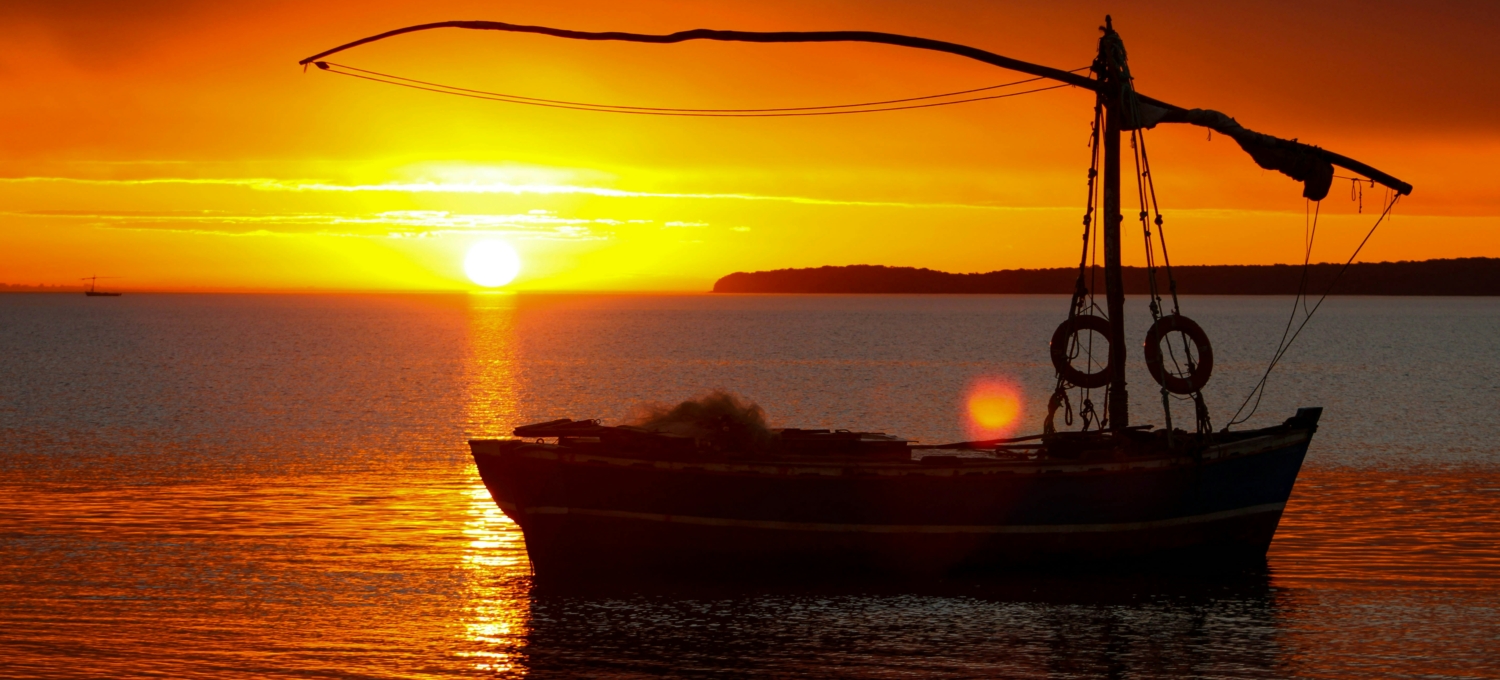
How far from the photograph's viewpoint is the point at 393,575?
21.2m

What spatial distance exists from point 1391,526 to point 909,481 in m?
10.9

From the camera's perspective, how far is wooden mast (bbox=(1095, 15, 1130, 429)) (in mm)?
22391

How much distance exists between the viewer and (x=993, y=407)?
5788 centimetres

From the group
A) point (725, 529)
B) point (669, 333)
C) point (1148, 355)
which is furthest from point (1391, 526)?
point (669, 333)

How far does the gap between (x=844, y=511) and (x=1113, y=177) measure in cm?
711

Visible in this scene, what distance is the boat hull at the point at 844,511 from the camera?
66.9ft

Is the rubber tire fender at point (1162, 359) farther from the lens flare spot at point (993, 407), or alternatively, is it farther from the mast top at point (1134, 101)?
the lens flare spot at point (993, 407)

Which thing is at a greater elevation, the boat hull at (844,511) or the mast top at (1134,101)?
the mast top at (1134,101)

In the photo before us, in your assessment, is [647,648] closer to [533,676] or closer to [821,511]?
[533,676]

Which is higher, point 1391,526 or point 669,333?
point 669,333

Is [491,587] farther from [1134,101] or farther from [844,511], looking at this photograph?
[1134,101]

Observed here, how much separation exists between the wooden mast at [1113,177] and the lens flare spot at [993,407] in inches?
820

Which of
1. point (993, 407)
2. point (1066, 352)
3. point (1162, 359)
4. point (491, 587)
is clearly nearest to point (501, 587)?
point (491, 587)

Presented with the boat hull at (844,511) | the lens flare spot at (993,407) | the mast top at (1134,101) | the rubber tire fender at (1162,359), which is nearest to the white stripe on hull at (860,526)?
the boat hull at (844,511)
